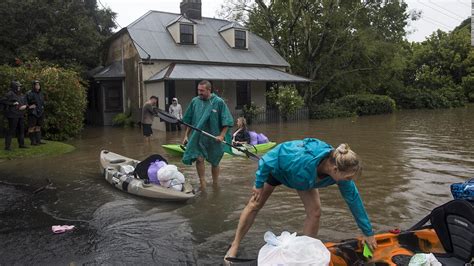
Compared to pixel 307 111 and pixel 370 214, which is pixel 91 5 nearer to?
pixel 307 111

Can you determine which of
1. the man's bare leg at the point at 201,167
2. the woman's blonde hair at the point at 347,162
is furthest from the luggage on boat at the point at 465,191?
the man's bare leg at the point at 201,167

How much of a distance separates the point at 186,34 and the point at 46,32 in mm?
7448

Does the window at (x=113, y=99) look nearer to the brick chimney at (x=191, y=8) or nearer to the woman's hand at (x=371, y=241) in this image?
the brick chimney at (x=191, y=8)

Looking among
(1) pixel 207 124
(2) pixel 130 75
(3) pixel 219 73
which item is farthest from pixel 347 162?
(2) pixel 130 75

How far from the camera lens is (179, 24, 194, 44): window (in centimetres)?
2388

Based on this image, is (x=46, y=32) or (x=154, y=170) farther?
(x=46, y=32)

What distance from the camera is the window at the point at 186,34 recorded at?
23.9m

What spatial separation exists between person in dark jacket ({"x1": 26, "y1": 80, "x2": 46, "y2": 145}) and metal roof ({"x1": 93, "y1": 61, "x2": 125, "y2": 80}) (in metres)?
10.2

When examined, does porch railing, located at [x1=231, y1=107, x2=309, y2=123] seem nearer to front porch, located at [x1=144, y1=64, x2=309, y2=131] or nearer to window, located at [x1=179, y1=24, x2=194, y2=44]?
front porch, located at [x1=144, y1=64, x2=309, y2=131]

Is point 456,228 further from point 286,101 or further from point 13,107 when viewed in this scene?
point 286,101

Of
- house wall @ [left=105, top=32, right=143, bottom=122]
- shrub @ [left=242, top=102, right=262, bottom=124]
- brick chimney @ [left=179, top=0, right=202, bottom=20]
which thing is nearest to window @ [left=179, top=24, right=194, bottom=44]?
house wall @ [left=105, top=32, right=143, bottom=122]

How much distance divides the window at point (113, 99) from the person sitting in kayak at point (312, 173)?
21.0 meters

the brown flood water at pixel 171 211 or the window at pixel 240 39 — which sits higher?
the window at pixel 240 39

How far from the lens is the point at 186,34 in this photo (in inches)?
946
